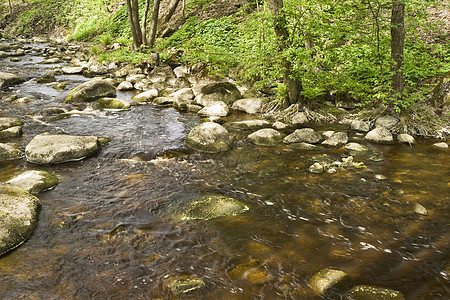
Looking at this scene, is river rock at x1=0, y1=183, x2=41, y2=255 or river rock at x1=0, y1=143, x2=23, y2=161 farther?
river rock at x1=0, y1=143, x2=23, y2=161

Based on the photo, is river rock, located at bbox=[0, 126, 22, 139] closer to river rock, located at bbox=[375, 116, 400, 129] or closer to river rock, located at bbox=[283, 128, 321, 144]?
river rock, located at bbox=[283, 128, 321, 144]

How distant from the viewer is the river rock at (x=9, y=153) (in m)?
6.17

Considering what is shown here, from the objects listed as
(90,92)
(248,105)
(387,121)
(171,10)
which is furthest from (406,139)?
(171,10)

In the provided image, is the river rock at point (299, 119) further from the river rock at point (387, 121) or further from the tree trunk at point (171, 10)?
the tree trunk at point (171, 10)

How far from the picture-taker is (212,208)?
15.1 ft

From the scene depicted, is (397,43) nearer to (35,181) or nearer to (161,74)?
(35,181)

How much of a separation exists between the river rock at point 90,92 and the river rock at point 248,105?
15.7 feet

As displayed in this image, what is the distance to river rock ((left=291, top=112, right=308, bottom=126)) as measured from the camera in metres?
8.82

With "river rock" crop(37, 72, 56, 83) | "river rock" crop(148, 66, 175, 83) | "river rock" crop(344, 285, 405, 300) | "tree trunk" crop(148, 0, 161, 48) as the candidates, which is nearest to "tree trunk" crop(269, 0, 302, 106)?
"river rock" crop(344, 285, 405, 300)

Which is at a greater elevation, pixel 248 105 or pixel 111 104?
pixel 111 104

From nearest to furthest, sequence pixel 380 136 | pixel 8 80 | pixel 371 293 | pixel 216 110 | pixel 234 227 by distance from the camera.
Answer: pixel 371 293, pixel 234 227, pixel 380 136, pixel 216 110, pixel 8 80

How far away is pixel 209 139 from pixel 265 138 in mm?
1389

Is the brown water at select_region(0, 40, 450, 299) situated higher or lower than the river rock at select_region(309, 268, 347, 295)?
higher

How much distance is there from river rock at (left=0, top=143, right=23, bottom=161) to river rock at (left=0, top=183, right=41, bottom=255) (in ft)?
7.04
